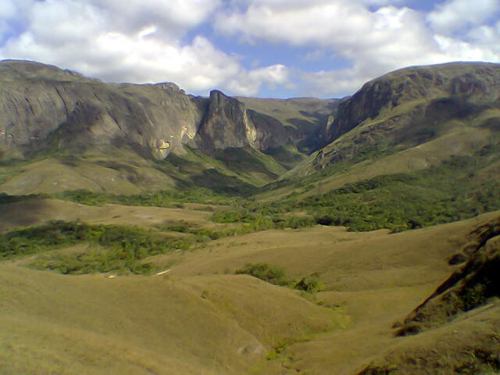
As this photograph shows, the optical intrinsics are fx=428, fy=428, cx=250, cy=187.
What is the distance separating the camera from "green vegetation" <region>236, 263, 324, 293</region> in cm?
3338

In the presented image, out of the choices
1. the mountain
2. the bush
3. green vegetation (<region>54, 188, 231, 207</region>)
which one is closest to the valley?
the bush

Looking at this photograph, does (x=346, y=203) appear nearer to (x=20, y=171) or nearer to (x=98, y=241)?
(x=98, y=241)

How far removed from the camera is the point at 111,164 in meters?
126

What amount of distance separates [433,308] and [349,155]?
391ft

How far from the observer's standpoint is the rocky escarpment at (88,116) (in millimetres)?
133125

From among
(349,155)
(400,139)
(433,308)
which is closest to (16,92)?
(349,155)

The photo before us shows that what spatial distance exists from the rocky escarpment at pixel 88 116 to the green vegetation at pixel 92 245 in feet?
242

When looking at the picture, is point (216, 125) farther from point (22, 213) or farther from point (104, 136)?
point (22, 213)

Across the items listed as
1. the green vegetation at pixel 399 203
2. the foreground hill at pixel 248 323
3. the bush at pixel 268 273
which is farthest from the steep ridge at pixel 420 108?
the foreground hill at pixel 248 323

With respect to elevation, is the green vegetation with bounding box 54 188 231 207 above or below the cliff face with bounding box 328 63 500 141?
below

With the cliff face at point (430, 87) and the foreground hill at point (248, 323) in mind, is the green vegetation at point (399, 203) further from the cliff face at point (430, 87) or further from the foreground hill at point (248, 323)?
the cliff face at point (430, 87)

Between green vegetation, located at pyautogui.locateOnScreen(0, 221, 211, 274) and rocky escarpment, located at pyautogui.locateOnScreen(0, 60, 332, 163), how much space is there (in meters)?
73.7

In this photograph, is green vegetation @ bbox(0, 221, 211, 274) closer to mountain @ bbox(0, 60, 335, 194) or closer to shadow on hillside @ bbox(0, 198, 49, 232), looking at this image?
shadow on hillside @ bbox(0, 198, 49, 232)

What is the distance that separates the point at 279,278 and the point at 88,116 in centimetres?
12687
